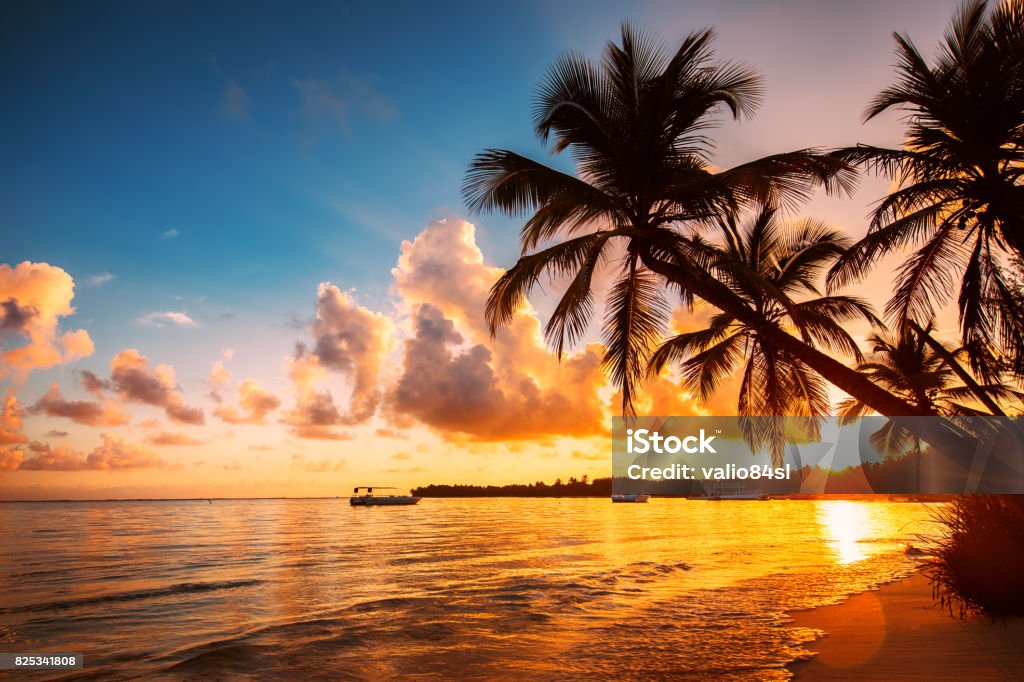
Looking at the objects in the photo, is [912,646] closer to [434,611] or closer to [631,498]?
[434,611]

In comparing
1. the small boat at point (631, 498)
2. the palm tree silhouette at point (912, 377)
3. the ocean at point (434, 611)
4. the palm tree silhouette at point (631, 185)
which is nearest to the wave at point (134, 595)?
the ocean at point (434, 611)

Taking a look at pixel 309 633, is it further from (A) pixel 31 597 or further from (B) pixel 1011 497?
(B) pixel 1011 497

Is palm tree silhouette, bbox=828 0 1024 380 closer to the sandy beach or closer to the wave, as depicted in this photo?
the sandy beach

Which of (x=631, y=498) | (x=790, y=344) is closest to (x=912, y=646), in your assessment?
(x=790, y=344)

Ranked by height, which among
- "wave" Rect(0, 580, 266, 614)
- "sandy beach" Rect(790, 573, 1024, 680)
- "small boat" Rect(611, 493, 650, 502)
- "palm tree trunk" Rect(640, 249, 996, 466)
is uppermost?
"palm tree trunk" Rect(640, 249, 996, 466)

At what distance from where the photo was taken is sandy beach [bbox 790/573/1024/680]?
5.98 m

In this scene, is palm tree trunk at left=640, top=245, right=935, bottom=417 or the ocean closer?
the ocean

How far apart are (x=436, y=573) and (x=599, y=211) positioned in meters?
12.1

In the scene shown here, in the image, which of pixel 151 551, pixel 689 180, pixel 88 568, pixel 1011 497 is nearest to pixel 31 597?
pixel 88 568

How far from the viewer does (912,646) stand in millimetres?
6977

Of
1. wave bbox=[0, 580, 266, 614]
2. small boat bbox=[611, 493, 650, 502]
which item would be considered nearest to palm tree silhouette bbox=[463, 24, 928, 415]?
wave bbox=[0, 580, 266, 614]

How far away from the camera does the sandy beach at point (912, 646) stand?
5980 millimetres

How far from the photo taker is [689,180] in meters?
10.4

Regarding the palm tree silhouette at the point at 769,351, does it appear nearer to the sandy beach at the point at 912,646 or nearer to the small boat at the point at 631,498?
the sandy beach at the point at 912,646
